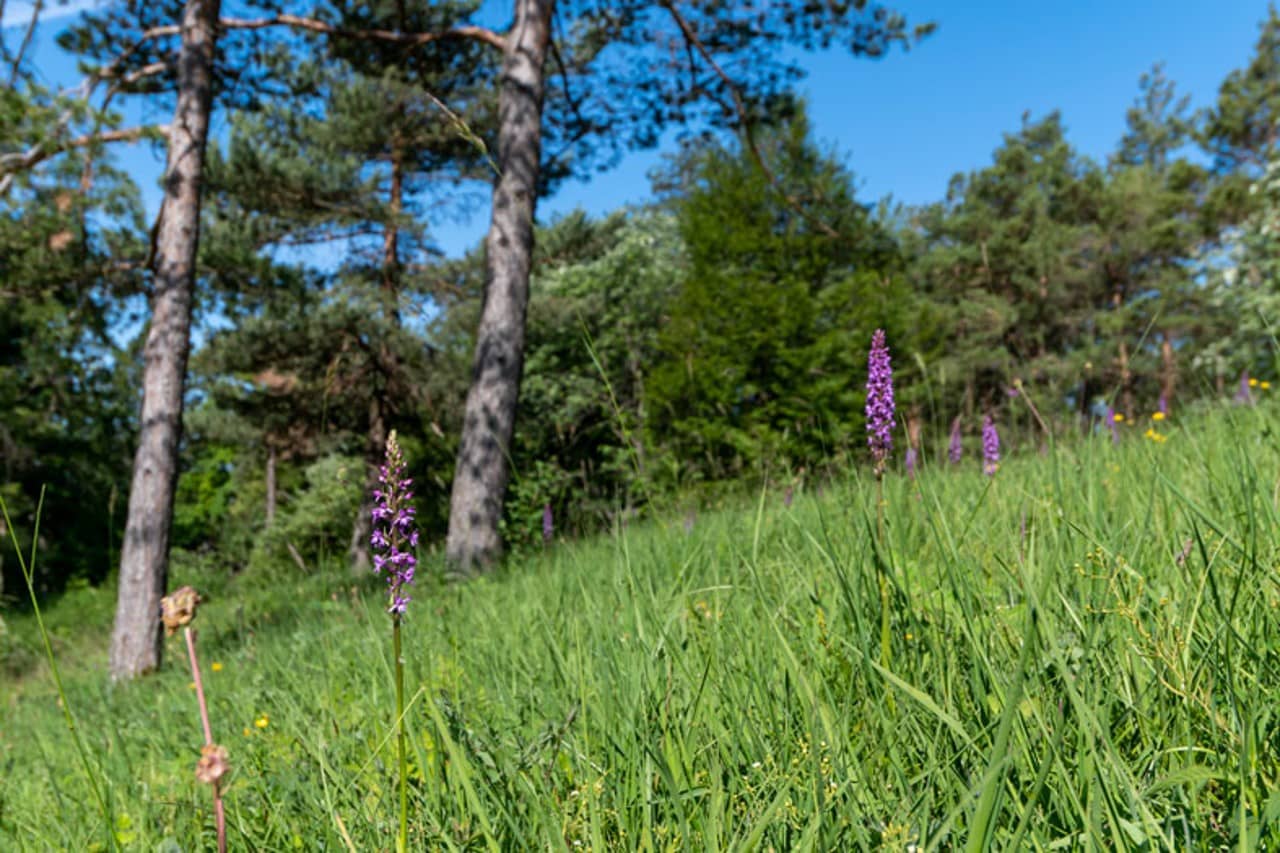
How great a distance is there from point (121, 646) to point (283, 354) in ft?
29.5

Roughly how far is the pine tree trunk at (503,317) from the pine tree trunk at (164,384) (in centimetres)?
246

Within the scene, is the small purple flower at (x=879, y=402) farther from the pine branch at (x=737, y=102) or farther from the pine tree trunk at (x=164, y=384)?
the pine branch at (x=737, y=102)

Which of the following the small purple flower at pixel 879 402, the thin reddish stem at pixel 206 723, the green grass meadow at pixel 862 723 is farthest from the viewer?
the small purple flower at pixel 879 402

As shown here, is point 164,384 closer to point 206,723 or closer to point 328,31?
point 328,31

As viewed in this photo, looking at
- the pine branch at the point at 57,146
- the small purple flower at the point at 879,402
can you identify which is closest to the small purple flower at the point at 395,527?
the small purple flower at the point at 879,402

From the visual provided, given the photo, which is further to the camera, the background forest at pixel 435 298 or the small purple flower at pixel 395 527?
the background forest at pixel 435 298

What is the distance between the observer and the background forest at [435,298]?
31.1 feet

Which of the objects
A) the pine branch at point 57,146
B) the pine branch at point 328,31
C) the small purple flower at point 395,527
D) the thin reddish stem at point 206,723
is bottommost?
the thin reddish stem at point 206,723

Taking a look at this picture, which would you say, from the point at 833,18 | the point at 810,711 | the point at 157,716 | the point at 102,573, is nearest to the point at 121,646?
the point at 157,716

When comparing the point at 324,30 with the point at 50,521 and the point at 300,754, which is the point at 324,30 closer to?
the point at 300,754

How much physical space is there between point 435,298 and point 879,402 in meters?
15.2

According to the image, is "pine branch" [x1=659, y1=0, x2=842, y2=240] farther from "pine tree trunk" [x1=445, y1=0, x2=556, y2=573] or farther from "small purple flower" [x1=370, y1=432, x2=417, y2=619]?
"small purple flower" [x1=370, y1=432, x2=417, y2=619]

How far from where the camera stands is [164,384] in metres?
6.31

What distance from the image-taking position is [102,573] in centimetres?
2347
